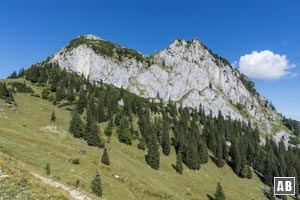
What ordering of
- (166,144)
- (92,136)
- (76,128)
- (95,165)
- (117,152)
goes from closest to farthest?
(95,165), (92,136), (117,152), (76,128), (166,144)

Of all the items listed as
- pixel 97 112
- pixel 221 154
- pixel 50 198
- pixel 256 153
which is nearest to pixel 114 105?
pixel 97 112

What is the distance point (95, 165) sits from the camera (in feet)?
203

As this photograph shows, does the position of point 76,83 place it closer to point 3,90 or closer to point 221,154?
point 3,90

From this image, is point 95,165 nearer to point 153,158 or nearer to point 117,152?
point 117,152

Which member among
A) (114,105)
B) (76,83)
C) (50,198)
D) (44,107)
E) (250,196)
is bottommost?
(250,196)

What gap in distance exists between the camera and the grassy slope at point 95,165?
165 ft

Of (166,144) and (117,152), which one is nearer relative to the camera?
(117,152)

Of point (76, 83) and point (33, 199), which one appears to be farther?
point (76, 83)

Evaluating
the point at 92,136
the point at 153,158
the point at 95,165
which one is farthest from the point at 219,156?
the point at 95,165

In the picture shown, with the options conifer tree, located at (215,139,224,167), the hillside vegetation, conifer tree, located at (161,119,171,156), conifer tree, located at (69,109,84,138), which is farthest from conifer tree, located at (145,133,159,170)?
conifer tree, located at (215,139,224,167)

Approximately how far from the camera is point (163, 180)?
7656cm

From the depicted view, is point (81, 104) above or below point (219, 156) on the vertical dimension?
above

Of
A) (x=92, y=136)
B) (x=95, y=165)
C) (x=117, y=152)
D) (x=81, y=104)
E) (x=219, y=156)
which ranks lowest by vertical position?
(x=95, y=165)

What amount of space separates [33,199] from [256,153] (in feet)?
477
